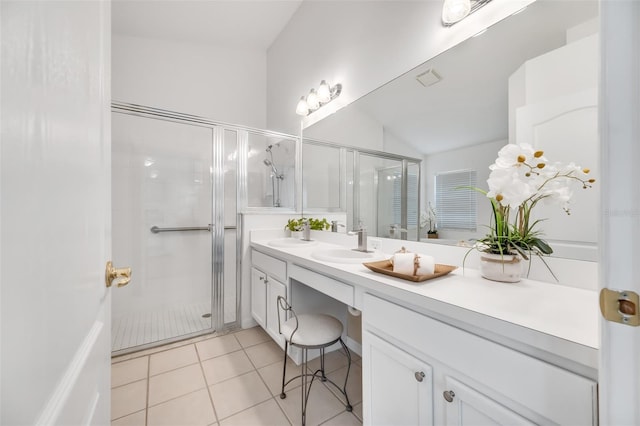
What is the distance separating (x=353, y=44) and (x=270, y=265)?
5.92 ft

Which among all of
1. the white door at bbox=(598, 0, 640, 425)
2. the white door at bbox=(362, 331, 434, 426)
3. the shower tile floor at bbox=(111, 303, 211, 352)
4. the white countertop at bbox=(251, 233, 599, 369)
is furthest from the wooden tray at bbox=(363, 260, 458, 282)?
the shower tile floor at bbox=(111, 303, 211, 352)

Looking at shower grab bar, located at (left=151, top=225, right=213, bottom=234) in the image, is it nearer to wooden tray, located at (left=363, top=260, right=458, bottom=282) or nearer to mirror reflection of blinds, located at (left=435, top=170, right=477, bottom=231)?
wooden tray, located at (left=363, top=260, right=458, bottom=282)

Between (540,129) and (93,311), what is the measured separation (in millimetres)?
1487

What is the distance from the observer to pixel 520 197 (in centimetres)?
88

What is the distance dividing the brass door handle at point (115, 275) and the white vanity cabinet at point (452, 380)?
810 millimetres

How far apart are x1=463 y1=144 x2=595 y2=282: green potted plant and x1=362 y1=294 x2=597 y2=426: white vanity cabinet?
395mm

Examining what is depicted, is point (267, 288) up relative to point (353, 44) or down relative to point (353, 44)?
down

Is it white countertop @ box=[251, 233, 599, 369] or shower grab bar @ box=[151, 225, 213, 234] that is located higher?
shower grab bar @ box=[151, 225, 213, 234]

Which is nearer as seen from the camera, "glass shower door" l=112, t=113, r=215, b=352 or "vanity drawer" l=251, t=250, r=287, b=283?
"vanity drawer" l=251, t=250, r=287, b=283

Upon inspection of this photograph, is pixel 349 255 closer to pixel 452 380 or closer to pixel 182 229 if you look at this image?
pixel 452 380

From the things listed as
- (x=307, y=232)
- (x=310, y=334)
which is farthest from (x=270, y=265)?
(x=310, y=334)

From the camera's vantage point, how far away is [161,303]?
8.04 ft

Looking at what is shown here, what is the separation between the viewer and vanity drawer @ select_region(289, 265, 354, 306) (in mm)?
1128

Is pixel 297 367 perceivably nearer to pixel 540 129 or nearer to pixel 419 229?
pixel 419 229
